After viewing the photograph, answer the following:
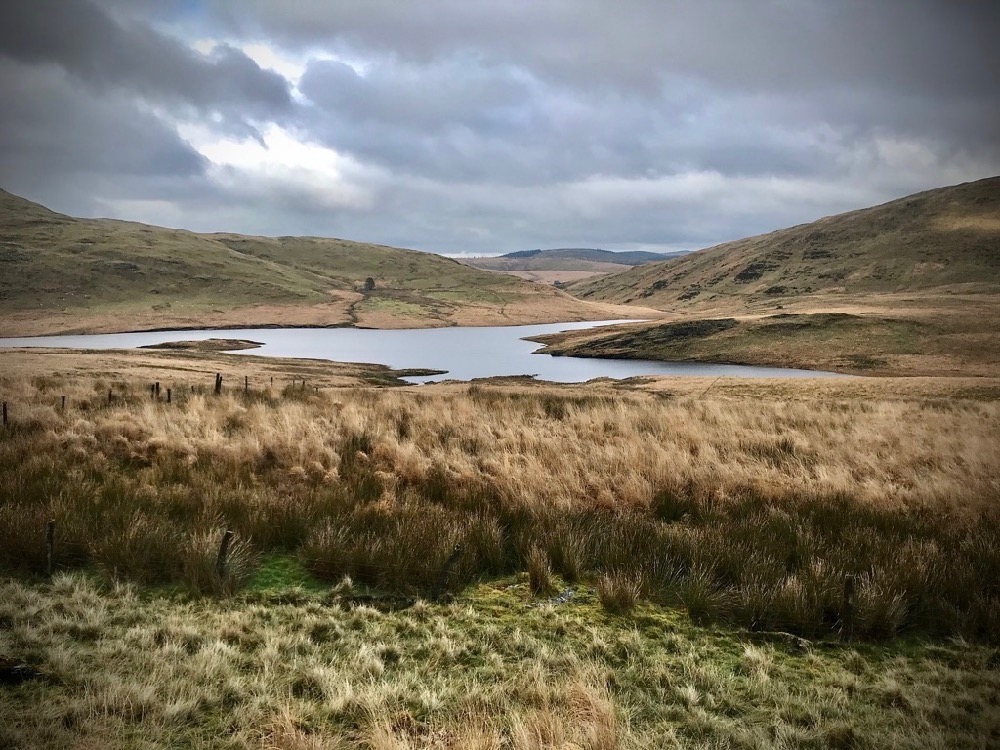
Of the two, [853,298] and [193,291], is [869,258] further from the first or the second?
[193,291]

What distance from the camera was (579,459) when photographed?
29.6 ft

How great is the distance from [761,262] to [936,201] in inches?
1951

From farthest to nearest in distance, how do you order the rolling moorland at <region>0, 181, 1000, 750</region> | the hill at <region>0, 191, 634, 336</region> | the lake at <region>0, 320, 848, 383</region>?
the hill at <region>0, 191, 634, 336</region>
the lake at <region>0, 320, 848, 383</region>
the rolling moorland at <region>0, 181, 1000, 750</region>

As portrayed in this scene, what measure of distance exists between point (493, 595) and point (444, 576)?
1.54ft

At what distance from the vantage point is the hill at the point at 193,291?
88.9m

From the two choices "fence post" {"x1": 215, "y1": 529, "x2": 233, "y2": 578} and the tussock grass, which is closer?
the tussock grass

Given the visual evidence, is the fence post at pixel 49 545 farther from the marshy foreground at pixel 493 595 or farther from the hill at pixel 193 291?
the hill at pixel 193 291

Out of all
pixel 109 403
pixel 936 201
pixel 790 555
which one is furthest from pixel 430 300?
pixel 936 201

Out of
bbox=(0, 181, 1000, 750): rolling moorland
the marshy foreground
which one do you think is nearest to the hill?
bbox=(0, 181, 1000, 750): rolling moorland

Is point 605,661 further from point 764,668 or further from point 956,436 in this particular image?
point 956,436

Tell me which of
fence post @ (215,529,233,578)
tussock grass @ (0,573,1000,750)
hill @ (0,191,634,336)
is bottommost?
tussock grass @ (0,573,1000,750)

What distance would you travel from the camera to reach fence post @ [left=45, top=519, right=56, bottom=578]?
509cm

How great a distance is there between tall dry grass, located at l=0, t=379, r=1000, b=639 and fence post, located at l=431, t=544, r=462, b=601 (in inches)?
3.6

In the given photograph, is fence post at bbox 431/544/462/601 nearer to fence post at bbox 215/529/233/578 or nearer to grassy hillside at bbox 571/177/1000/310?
fence post at bbox 215/529/233/578
